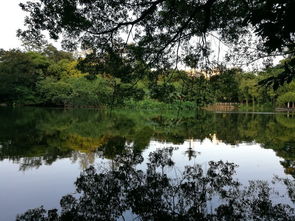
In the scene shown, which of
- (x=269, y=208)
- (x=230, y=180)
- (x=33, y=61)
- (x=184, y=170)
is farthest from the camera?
(x=33, y=61)

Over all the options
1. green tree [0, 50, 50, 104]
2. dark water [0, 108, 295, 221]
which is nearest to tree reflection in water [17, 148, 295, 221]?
dark water [0, 108, 295, 221]

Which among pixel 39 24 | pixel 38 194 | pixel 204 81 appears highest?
pixel 39 24

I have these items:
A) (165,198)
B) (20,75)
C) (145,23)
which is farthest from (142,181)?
(20,75)

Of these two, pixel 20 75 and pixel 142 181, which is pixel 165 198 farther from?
pixel 20 75

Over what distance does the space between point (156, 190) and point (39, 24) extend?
14.1 feet

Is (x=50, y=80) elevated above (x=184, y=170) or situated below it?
above

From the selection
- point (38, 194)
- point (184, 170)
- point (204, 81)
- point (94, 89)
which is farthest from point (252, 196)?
point (94, 89)

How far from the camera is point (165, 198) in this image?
15.2 ft

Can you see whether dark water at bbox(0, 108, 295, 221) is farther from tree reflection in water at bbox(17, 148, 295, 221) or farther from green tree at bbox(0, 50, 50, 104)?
green tree at bbox(0, 50, 50, 104)

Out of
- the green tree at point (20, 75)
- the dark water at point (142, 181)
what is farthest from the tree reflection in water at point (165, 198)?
the green tree at point (20, 75)

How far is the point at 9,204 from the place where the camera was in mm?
4746

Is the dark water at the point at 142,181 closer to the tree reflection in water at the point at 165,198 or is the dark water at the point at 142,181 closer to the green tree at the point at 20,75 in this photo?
the tree reflection in water at the point at 165,198

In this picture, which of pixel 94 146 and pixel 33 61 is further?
pixel 33 61

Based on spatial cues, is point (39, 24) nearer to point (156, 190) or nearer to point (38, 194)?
point (38, 194)
